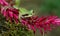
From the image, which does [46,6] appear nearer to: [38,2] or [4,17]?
[38,2]

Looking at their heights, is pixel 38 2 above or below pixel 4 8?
above

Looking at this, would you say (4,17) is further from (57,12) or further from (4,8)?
(57,12)

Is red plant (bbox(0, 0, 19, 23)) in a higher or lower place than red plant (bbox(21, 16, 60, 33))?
higher

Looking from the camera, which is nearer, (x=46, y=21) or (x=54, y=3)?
(x=46, y=21)

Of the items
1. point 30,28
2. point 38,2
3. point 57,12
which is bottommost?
point 30,28

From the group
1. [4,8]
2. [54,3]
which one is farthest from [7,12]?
[54,3]

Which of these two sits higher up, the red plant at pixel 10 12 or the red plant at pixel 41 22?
the red plant at pixel 10 12

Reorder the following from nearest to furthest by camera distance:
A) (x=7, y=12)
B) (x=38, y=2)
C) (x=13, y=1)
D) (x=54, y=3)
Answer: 1. (x=7, y=12)
2. (x=13, y=1)
3. (x=54, y=3)
4. (x=38, y=2)

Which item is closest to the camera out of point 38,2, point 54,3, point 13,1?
point 13,1

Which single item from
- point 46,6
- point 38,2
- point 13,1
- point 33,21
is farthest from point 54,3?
point 33,21
